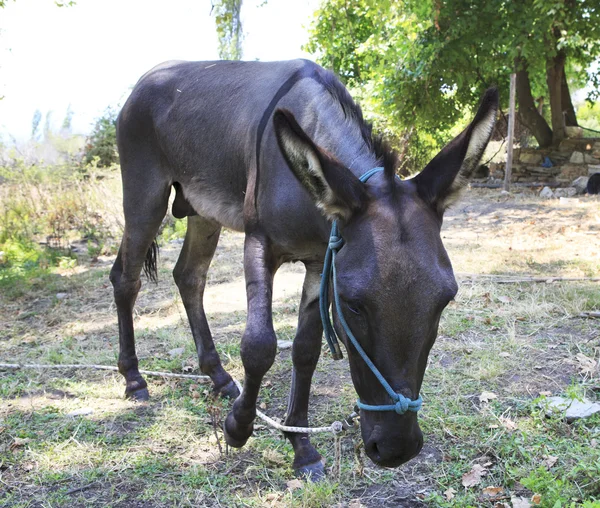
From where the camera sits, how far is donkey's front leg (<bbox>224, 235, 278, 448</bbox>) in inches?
108

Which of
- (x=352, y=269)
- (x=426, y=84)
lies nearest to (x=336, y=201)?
(x=352, y=269)

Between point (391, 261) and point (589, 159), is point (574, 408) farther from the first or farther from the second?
point (589, 159)

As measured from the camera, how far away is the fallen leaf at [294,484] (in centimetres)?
280

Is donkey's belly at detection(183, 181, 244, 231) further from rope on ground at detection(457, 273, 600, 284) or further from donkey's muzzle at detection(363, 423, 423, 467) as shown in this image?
rope on ground at detection(457, 273, 600, 284)

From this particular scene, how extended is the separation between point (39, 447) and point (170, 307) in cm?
303

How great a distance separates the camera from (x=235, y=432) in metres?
2.94

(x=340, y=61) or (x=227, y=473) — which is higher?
(x=340, y=61)

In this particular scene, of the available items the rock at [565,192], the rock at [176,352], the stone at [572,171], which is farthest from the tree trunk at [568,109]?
the rock at [176,352]

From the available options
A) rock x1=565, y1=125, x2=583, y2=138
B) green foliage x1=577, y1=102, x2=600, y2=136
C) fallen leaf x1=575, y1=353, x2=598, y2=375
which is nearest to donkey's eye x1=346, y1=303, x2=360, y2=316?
fallen leaf x1=575, y1=353, x2=598, y2=375

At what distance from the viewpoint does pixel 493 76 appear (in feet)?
48.2

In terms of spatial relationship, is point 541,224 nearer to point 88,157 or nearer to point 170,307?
point 170,307

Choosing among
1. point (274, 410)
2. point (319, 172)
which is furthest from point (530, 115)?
point (319, 172)

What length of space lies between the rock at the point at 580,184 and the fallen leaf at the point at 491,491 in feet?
40.9

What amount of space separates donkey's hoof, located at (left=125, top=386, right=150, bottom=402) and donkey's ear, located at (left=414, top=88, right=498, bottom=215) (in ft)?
8.47
